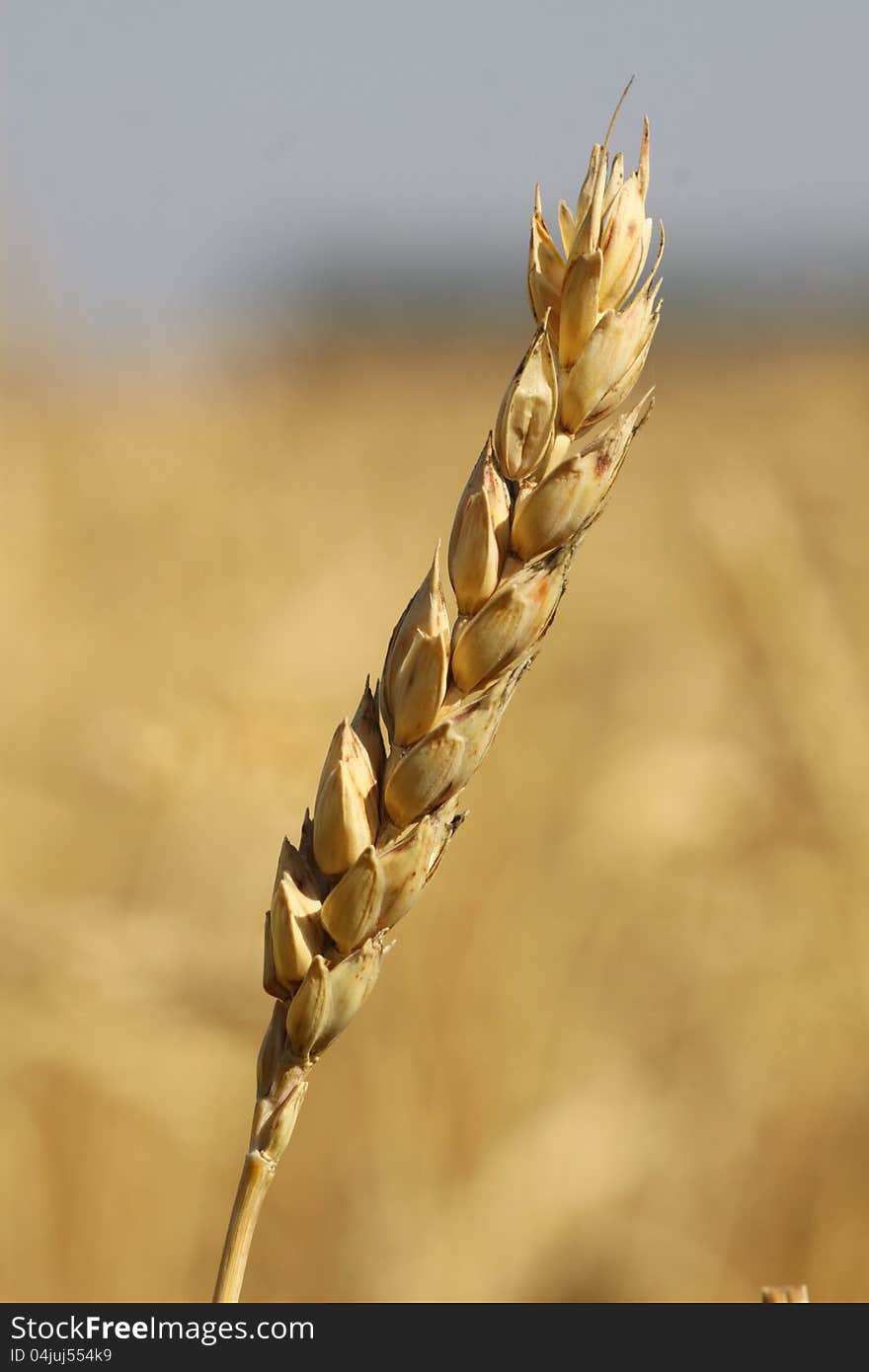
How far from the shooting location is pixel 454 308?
15047mm

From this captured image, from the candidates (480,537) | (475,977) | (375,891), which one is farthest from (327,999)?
(475,977)

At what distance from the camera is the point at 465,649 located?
0.42 metres

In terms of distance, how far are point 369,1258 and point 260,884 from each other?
0.36m

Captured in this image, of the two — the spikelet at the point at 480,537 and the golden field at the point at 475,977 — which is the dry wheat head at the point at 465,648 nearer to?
the spikelet at the point at 480,537

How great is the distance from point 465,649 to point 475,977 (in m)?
0.90

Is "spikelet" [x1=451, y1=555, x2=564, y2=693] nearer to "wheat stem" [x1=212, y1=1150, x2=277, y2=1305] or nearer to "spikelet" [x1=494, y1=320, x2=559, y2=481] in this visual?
"spikelet" [x1=494, y1=320, x2=559, y2=481]

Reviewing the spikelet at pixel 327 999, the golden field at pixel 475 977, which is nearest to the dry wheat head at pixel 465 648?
the spikelet at pixel 327 999

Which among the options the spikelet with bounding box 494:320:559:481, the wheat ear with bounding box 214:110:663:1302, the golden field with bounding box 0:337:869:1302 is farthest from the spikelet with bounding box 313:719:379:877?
the golden field with bounding box 0:337:869:1302

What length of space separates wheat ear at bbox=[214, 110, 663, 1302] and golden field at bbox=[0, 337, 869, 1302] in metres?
0.65

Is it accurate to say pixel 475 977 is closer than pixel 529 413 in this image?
No

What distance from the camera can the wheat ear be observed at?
40 cm

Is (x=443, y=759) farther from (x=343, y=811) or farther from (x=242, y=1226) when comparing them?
(x=242, y=1226)

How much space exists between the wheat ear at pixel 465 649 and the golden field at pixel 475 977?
25.7 inches

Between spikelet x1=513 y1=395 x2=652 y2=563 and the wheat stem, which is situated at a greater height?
spikelet x1=513 y1=395 x2=652 y2=563
